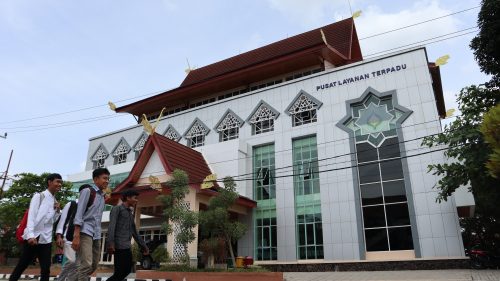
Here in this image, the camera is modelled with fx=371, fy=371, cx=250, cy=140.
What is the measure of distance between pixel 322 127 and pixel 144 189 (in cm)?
752

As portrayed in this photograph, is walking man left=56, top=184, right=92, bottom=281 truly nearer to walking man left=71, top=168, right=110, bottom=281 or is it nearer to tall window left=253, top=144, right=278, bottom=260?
walking man left=71, top=168, right=110, bottom=281

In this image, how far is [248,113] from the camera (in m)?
17.7

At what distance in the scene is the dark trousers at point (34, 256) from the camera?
15.0 feet

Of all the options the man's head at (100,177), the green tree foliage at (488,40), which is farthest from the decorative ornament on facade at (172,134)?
the man's head at (100,177)

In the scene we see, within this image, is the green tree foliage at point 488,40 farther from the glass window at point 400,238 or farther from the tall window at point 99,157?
the tall window at point 99,157

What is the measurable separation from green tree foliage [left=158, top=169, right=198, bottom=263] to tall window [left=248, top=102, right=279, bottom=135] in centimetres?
658

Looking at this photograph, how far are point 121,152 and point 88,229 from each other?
18.0 meters

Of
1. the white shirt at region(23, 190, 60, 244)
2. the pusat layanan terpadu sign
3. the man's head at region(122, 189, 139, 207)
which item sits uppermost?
the pusat layanan terpadu sign

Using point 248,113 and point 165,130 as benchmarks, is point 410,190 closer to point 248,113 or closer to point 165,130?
point 248,113

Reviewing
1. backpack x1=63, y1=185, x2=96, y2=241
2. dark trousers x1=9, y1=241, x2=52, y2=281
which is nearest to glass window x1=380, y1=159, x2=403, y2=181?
backpack x1=63, y1=185, x2=96, y2=241

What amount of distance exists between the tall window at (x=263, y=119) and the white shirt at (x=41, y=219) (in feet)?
41.7

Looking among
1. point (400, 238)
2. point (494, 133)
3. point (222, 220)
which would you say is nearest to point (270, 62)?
point (222, 220)

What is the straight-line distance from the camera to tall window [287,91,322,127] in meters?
16.0

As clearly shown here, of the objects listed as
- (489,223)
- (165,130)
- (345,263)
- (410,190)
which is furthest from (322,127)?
(489,223)
